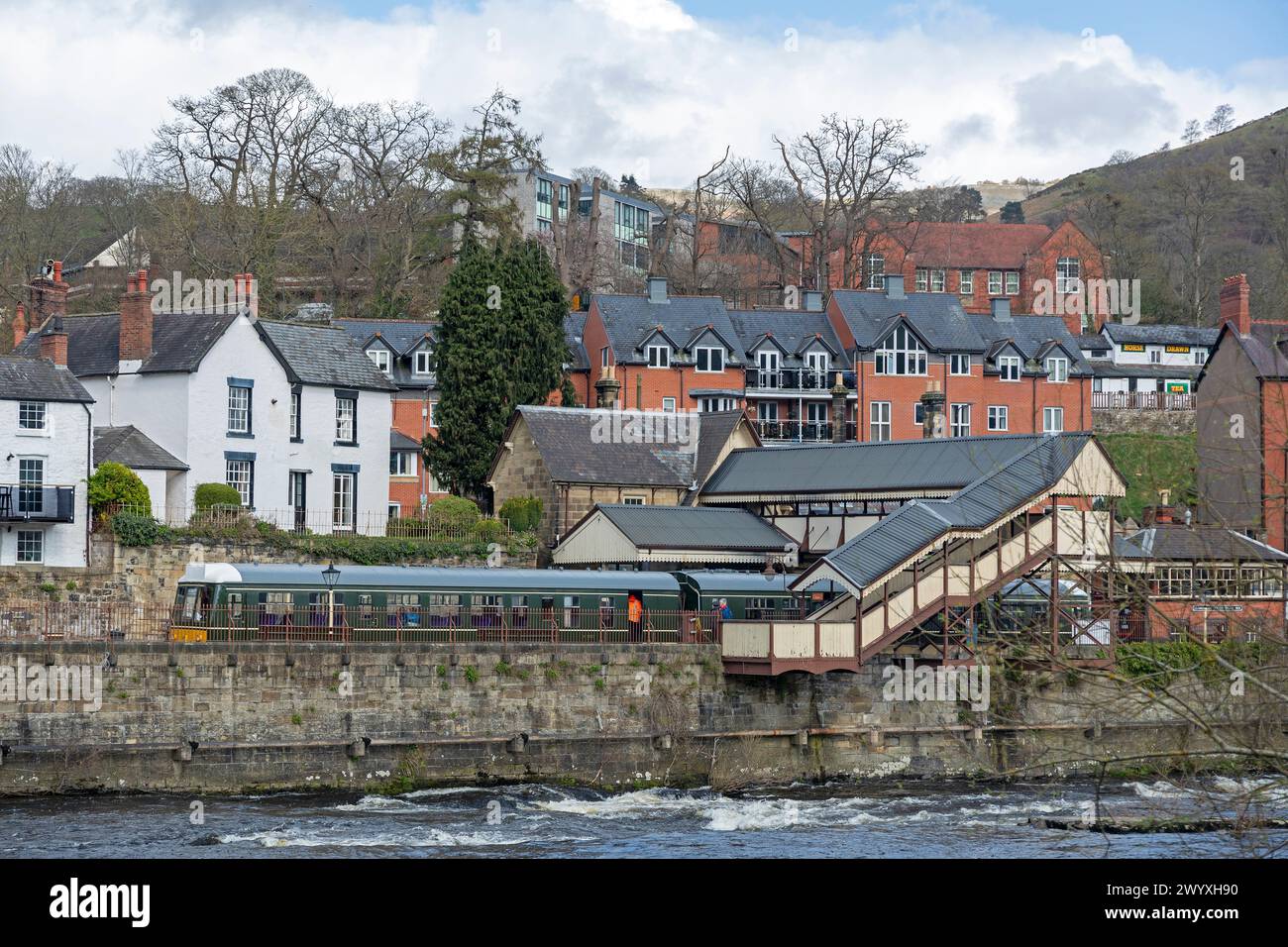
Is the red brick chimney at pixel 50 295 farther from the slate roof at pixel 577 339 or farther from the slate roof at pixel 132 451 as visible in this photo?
the slate roof at pixel 577 339

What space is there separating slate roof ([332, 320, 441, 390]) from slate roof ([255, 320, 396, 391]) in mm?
11479

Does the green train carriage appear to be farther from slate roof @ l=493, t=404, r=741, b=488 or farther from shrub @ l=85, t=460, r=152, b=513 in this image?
slate roof @ l=493, t=404, r=741, b=488

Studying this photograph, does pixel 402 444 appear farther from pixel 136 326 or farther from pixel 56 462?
pixel 56 462

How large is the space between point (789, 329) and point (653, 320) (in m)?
6.55

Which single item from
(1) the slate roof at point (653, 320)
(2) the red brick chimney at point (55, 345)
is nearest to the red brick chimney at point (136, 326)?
(2) the red brick chimney at point (55, 345)

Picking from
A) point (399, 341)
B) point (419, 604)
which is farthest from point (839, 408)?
point (419, 604)

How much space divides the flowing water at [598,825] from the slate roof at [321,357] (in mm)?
23627

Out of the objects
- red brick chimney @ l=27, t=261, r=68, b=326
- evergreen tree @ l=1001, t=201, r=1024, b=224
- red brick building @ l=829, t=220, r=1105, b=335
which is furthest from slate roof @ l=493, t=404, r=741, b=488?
evergreen tree @ l=1001, t=201, r=1024, b=224

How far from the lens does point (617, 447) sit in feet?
185

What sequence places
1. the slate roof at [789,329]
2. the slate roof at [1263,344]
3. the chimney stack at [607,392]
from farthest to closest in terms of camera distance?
the slate roof at [789,329], the slate roof at [1263,344], the chimney stack at [607,392]

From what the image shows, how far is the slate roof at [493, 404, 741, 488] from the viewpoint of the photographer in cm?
5484

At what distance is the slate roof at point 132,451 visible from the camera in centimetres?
5309
